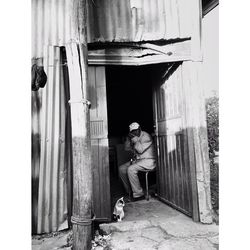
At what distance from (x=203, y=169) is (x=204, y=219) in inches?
32.3

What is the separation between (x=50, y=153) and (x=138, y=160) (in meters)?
2.58

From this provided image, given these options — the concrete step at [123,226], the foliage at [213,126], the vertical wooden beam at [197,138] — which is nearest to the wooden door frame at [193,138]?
the vertical wooden beam at [197,138]

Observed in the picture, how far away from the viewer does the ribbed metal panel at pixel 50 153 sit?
403 centimetres

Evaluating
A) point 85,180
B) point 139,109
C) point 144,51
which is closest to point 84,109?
point 85,180

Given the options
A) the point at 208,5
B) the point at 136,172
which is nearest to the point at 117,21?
the point at 208,5

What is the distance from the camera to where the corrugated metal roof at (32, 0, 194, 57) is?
4266 millimetres

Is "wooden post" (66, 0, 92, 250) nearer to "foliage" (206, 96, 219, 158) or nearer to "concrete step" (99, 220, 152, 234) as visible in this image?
"concrete step" (99, 220, 152, 234)

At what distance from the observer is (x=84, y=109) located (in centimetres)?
334

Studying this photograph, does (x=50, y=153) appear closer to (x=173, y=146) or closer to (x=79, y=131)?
(x=79, y=131)

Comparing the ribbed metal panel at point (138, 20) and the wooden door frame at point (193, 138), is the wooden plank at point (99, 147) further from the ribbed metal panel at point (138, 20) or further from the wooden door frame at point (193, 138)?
the ribbed metal panel at point (138, 20)

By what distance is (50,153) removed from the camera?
13.4ft

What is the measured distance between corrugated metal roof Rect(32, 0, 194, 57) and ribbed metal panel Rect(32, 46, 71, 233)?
1.10 feet

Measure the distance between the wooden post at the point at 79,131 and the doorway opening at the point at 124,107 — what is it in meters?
4.48

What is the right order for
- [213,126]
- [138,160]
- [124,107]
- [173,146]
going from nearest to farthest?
1. [173,146]
2. [138,160]
3. [213,126]
4. [124,107]
